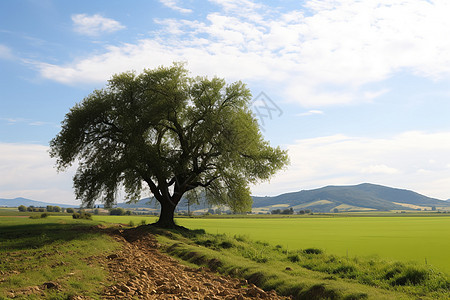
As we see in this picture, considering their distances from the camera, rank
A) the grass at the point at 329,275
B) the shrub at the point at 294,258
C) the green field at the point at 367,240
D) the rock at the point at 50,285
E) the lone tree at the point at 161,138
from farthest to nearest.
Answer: the lone tree at the point at 161,138, the green field at the point at 367,240, the shrub at the point at 294,258, the grass at the point at 329,275, the rock at the point at 50,285

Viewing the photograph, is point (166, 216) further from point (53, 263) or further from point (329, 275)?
point (329, 275)

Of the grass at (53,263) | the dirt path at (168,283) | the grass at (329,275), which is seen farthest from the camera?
the grass at (329,275)

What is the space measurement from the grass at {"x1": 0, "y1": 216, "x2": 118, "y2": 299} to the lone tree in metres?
10.1

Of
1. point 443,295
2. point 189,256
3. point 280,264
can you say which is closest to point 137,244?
point 189,256

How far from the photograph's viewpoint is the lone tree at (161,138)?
3659 cm

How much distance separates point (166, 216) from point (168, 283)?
82.4 feet

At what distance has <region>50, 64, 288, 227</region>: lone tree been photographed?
3659 centimetres

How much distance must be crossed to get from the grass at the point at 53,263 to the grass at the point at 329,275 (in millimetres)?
6082

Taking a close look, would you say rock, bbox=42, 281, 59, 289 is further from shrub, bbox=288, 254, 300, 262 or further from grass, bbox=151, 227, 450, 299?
shrub, bbox=288, 254, 300, 262

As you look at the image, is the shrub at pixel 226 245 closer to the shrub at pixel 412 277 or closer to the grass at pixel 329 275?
the grass at pixel 329 275

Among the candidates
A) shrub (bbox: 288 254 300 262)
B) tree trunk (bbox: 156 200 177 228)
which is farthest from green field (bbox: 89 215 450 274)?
tree trunk (bbox: 156 200 177 228)

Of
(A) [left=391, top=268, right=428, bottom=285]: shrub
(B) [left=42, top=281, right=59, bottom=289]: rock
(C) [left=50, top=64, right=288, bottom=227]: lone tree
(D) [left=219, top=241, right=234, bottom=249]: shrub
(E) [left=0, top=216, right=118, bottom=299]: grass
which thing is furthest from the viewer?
(C) [left=50, top=64, right=288, bottom=227]: lone tree

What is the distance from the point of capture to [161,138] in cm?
4125

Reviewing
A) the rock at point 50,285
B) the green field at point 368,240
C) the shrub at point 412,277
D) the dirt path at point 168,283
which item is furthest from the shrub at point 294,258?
the rock at point 50,285
